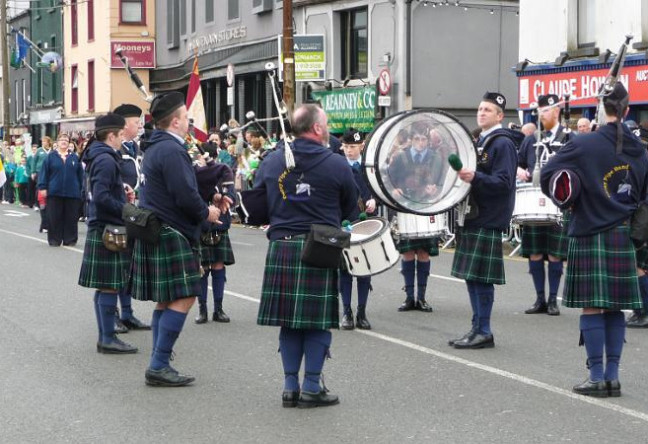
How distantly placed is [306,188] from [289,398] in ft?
4.19

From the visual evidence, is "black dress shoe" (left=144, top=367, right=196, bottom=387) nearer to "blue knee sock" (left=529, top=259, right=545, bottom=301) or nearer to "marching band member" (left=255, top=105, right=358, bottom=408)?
"marching band member" (left=255, top=105, right=358, bottom=408)

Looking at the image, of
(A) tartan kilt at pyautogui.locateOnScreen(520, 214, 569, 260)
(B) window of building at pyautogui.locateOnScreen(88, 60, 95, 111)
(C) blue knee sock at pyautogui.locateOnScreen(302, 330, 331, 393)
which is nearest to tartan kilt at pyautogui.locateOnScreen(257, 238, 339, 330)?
(C) blue knee sock at pyautogui.locateOnScreen(302, 330, 331, 393)

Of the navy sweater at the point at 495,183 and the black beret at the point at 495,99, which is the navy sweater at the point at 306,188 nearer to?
the navy sweater at the point at 495,183

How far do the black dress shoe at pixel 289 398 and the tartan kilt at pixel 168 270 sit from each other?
1040mm

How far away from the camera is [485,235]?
996 centimetres

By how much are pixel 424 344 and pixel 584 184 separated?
9.01 ft

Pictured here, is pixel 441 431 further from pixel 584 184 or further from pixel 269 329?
pixel 269 329

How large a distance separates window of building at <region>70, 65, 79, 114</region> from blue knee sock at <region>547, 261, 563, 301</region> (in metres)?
41.1

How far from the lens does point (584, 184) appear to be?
7824mm

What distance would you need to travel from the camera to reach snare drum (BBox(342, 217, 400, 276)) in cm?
889

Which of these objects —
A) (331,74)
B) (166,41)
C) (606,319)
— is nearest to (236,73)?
(331,74)

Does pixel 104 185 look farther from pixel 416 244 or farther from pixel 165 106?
pixel 416 244

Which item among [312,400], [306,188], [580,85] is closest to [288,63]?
[580,85]

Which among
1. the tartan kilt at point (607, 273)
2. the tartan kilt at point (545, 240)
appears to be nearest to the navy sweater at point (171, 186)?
the tartan kilt at point (607, 273)
